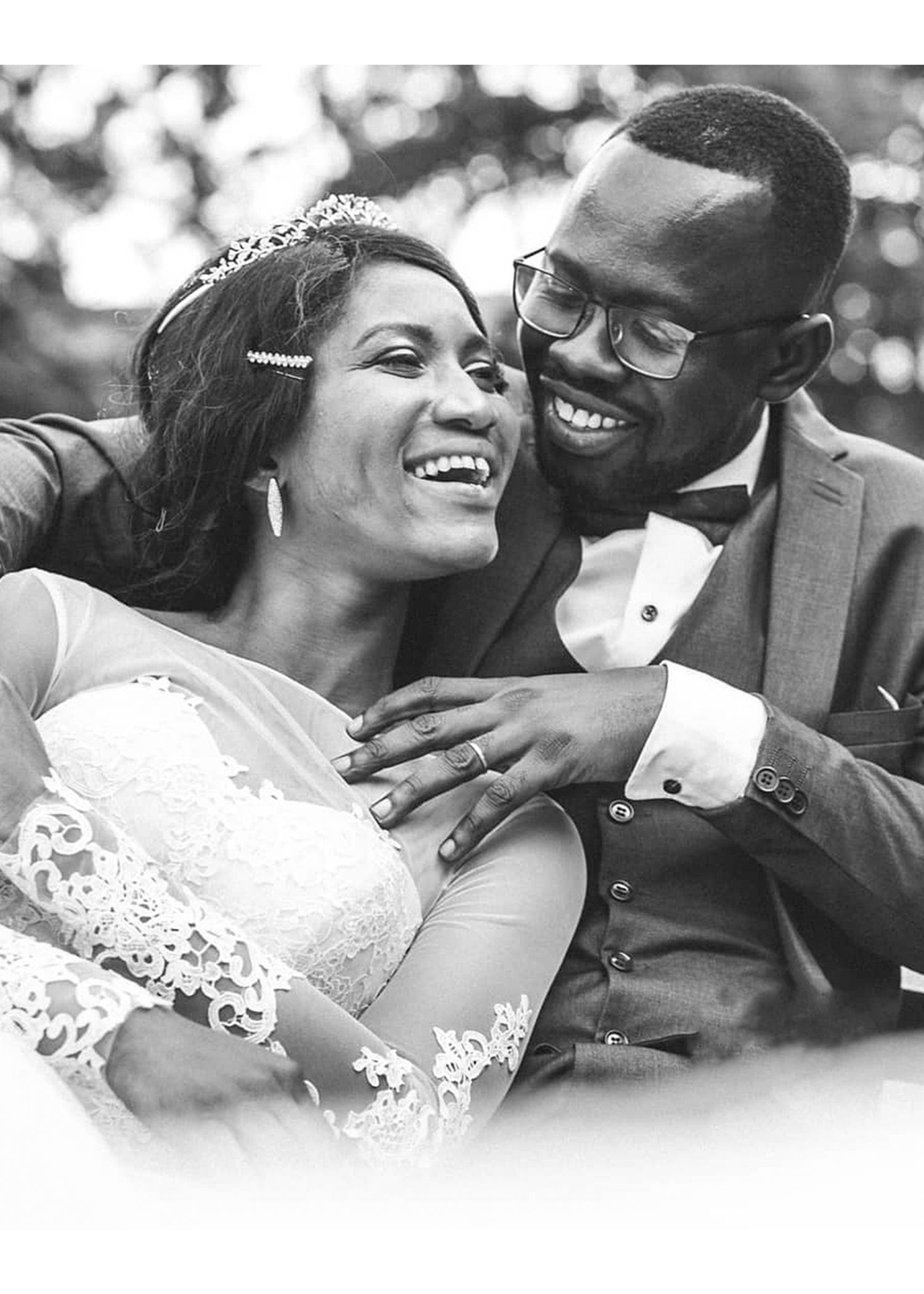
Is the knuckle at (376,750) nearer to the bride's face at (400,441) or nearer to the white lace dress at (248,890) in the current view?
the white lace dress at (248,890)

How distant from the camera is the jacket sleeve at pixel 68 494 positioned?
2.80 metres

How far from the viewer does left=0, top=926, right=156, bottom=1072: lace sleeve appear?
2.03 metres

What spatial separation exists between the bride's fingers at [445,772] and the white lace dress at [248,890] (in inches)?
3.3

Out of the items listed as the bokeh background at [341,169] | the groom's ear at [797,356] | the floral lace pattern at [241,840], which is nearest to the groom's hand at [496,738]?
the floral lace pattern at [241,840]

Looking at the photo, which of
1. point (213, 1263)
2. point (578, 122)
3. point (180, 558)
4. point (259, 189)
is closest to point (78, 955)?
point (213, 1263)

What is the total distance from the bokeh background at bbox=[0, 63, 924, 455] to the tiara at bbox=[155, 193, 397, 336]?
8.71 feet

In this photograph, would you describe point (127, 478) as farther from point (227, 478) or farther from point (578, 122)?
point (578, 122)

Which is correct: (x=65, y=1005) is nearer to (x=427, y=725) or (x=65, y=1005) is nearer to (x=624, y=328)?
(x=427, y=725)

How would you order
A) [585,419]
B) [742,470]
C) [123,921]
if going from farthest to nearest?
[742,470]
[585,419]
[123,921]

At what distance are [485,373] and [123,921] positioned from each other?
1.22 meters

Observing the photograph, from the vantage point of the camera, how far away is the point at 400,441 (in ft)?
9.12

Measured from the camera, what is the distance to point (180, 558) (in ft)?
9.89

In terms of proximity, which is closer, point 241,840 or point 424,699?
point 241,840

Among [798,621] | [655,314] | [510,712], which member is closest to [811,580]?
[798,621]
